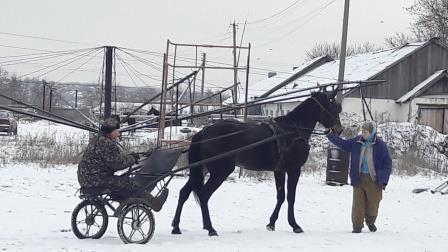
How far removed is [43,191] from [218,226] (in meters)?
4.55

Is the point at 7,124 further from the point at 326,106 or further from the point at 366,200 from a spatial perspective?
the point at 366,200

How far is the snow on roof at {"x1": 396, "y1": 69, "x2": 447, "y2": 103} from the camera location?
135ft

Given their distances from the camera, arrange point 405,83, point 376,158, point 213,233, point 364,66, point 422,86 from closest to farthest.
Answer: point 213,233, point 376,158, point 422,86, point 405,83, point 364,66

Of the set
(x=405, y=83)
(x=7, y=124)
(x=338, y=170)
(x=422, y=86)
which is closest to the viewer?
(x=338, y=170)

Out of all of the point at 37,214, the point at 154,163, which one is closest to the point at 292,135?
the point at 154,163

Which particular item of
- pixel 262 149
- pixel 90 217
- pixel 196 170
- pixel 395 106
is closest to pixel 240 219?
pixel 262 149

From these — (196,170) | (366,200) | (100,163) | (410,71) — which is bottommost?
(366,200)

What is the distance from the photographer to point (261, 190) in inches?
585

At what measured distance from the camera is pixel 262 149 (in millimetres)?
9711

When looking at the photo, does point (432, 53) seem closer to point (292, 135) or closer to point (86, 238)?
point (292, 135)

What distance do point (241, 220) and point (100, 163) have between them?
12.0 ft

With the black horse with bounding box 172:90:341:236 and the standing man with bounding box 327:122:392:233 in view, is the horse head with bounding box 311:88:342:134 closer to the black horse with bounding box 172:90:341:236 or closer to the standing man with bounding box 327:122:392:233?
the black horse with bounding box 172:90:341:236

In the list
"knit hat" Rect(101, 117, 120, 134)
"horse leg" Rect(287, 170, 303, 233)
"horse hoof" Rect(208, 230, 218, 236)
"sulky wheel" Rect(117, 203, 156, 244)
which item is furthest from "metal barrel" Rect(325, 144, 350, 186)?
"knit hat" Rect(101, 117, 120, 134)

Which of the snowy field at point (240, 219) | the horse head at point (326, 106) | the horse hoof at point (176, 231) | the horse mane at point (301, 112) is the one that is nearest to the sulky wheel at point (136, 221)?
the snowy field at point (240, 219)
